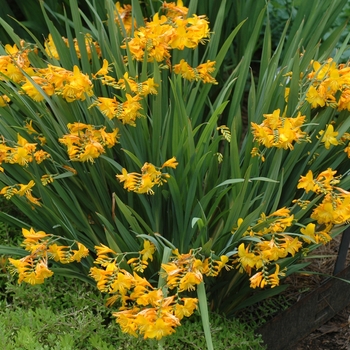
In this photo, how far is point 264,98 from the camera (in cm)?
201

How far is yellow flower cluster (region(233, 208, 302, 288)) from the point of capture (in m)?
1.58

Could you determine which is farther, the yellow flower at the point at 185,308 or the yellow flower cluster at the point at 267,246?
the yellow flower cluster at the point at 267,246

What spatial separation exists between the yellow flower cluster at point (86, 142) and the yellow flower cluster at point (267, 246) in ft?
1.36

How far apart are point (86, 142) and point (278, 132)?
0.50m

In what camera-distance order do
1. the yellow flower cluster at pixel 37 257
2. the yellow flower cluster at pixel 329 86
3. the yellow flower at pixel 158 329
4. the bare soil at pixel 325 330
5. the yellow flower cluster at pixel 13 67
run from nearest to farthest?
the yellow flower at pixel 158 329 → the yellow flower cluster at pixel 37 257 → the yellow flower cluster at pixel 329 86 → the yellow flower cluster at pixel 13 67 → the bare soil at pixel 325 330

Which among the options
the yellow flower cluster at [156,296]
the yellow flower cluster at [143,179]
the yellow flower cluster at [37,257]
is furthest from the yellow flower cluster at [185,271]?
the yellow flower cluster at [37,257]

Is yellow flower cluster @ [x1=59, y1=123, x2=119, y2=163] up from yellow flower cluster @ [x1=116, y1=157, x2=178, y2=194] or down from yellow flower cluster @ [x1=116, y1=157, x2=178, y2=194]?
up

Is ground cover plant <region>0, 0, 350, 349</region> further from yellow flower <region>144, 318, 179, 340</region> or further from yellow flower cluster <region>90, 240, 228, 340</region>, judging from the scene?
yellow flower <region>144, 318, 179, 340</region>

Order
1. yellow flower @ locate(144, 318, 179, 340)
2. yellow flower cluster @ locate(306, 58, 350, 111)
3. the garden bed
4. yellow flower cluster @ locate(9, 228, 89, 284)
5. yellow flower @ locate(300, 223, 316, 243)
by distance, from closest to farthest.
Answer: yellow flower @ locate(144, 318, 179, 340) < yellow flower cluster @ locate(9, 228, 89, 284) < yellow flower @ locate(300, 223, 316, 243) < yellow flower cluster @ locate(306, 58, 350, 111) < the garden bed

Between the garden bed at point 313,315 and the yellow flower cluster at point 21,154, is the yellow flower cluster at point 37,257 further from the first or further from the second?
the garden bed at point 313,315

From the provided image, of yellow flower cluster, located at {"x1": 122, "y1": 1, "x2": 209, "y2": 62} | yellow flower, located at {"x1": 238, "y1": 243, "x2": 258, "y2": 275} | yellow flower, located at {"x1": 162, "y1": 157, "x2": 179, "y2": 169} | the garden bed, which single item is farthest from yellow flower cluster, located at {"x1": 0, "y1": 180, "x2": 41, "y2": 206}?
the garden bed

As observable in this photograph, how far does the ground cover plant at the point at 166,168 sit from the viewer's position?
5.42 ft

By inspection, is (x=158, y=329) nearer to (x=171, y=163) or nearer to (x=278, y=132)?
(x=171, y=163)

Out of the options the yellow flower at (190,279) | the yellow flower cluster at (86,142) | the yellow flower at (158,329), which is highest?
the yellow flower cluster at (86,142)
